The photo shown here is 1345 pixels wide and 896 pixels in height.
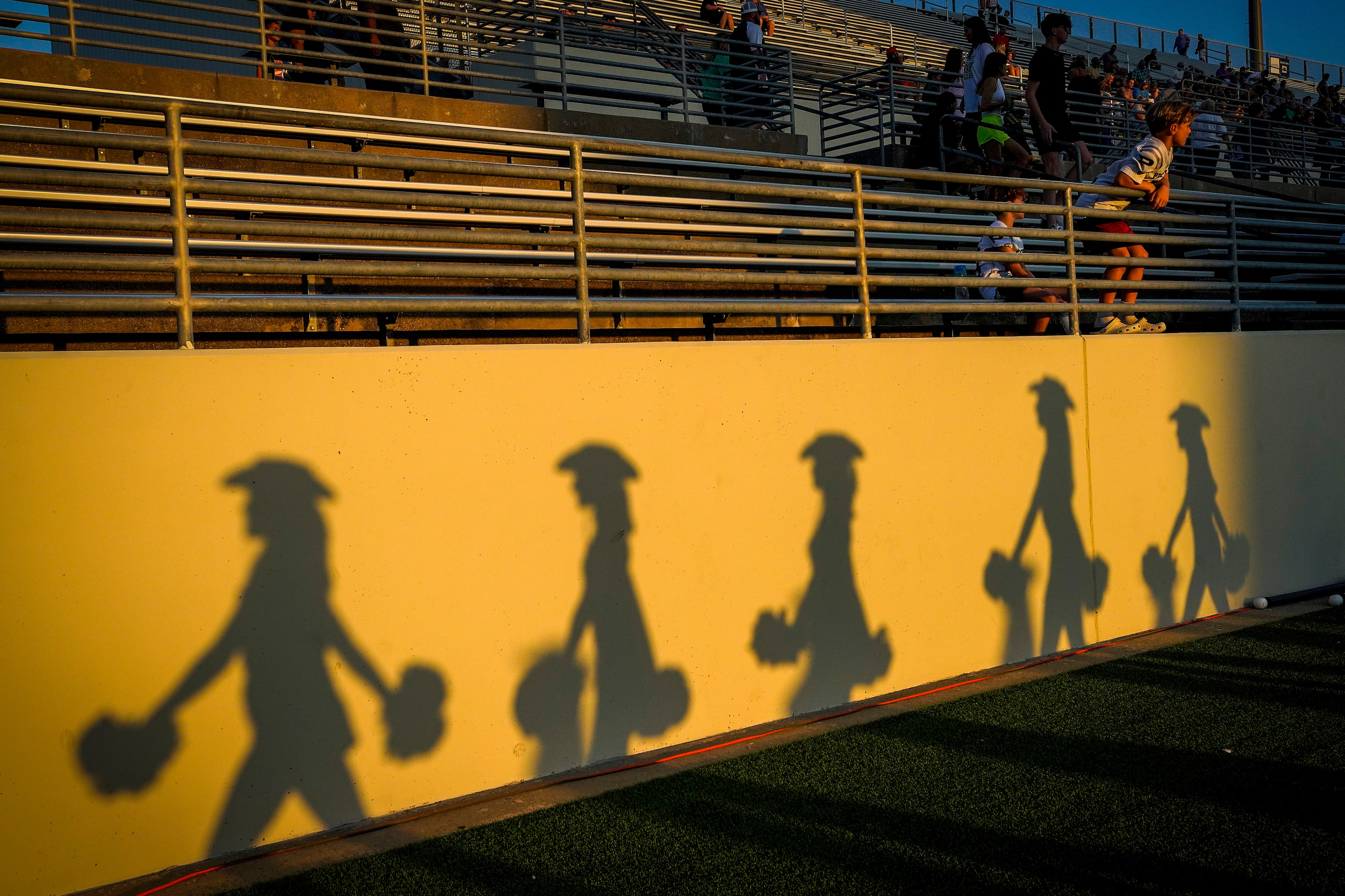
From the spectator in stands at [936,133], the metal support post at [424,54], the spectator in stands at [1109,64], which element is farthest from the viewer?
the spectator in stands at [1109,64]

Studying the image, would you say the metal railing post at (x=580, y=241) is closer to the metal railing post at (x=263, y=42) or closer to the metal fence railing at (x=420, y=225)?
the metal fence railing at (x=420, y=225)

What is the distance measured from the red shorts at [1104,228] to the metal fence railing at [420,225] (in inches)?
6.7

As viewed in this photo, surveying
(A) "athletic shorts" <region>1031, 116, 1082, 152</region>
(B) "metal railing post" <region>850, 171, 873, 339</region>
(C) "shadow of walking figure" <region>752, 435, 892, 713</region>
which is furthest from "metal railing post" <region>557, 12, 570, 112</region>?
(C) "shadow of walking figure" <region>752, 435, 892, 713</region>

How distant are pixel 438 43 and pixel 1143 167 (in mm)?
7973

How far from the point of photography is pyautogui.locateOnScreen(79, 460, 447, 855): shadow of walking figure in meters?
3.49

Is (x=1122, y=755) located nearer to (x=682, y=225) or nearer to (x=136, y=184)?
(x=682, y=225)

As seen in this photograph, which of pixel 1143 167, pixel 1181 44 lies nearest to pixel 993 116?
pixel 1143 167

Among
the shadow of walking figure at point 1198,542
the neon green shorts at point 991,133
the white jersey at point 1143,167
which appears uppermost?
the neon green shorts at point 991,133

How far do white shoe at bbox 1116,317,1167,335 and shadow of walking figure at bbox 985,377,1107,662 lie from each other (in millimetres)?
916

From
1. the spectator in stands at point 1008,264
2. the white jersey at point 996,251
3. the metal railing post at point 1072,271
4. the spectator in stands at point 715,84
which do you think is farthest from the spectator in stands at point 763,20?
the metal railing post at point 1072,271

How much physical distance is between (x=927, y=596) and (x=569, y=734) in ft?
6.99

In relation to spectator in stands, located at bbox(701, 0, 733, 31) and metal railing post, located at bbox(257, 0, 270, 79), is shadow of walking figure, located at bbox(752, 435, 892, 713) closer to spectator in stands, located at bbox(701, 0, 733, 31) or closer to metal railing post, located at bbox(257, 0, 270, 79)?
metal railing post, located at bbox(257, 0, 270, 79)

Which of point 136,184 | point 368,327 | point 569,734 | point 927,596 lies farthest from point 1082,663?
point 136,184

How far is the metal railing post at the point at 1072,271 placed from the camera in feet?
20.5
